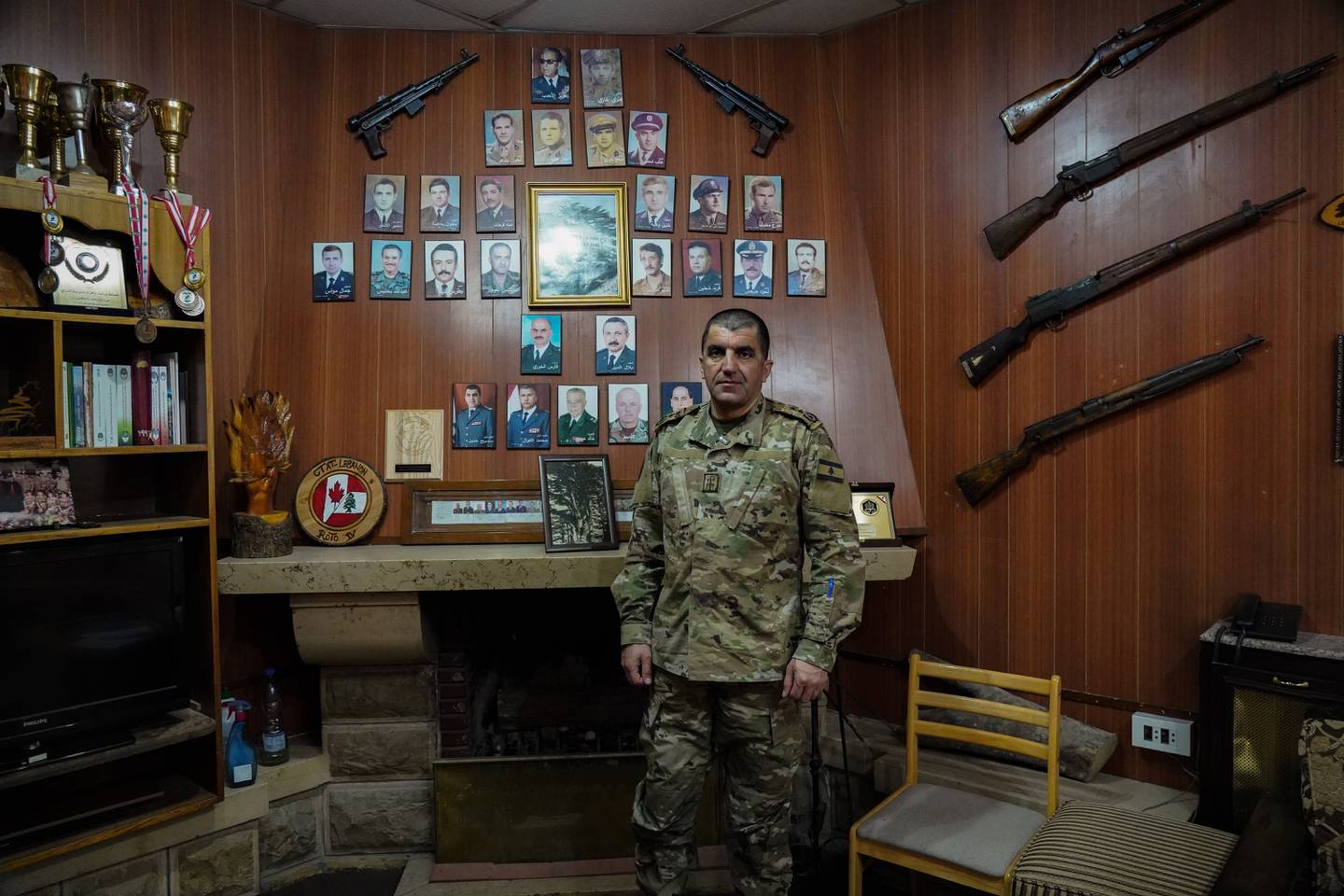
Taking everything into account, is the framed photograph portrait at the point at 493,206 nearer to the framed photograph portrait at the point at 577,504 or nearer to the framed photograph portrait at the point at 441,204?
the framed photograph portrait at the point at 441,204

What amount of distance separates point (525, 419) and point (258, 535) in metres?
0.91

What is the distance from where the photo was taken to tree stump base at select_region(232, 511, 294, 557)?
236cm

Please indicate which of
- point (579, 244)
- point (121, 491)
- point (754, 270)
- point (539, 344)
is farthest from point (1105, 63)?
point (121, 491)

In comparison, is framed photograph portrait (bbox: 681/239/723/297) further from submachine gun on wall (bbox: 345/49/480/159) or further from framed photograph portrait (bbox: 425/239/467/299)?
submachine gun on wall (bbox: 345/49/480/159)

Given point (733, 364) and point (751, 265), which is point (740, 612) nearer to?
point (733, 364)

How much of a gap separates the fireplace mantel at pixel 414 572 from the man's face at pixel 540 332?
2.65 feet

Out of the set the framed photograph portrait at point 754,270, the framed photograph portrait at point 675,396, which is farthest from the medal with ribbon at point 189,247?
the framed photograph portrait at point 754,270

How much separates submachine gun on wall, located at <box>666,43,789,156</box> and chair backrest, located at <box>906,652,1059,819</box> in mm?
1873

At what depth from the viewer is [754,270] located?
9.44ft

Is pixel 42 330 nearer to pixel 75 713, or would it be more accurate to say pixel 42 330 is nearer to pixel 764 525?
pixel 75 713

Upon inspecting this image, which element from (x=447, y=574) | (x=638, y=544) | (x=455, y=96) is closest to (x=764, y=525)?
(x=638, y=544)

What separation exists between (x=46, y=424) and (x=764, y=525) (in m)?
1.87

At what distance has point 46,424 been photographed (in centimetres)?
205

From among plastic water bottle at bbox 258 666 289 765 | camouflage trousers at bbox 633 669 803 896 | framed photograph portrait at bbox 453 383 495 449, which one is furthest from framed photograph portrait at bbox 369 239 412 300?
camouflage trousers at bbox 633 669 803 896
